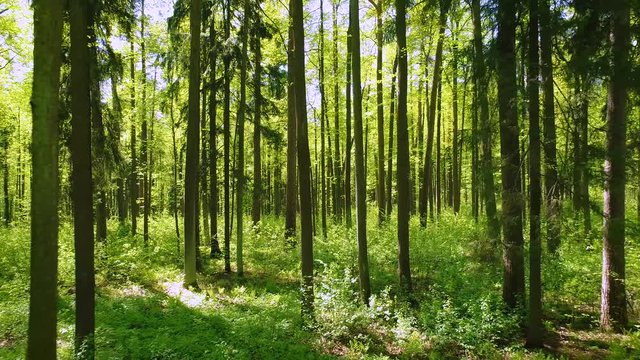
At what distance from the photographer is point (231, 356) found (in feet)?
22.3

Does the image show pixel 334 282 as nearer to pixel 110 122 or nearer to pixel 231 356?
pixel 231 356

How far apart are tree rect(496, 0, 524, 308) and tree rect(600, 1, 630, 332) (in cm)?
137

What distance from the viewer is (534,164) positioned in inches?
259

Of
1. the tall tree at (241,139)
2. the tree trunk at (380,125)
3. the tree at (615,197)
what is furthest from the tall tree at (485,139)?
the tree trunk at (380,125)

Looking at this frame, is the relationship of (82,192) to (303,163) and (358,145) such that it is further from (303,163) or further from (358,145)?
(358,145)

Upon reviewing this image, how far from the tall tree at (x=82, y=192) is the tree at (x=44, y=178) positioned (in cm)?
166

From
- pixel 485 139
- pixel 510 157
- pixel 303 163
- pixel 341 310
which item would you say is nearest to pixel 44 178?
pixel 303 163

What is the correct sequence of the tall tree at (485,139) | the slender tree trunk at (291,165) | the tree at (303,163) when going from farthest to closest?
the slender tree trunk at (291,165) → the tree at (303,163) → the tall tree at (485,139)

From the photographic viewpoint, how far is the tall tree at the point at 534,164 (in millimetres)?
6469

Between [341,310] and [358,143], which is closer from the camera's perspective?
[341,310]

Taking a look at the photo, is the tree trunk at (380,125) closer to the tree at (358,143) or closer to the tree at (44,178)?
the tree at (358,143)

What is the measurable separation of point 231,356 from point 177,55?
37.8 feet

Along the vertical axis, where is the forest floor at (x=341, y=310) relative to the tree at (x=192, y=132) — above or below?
below

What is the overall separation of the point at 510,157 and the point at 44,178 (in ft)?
24.1
